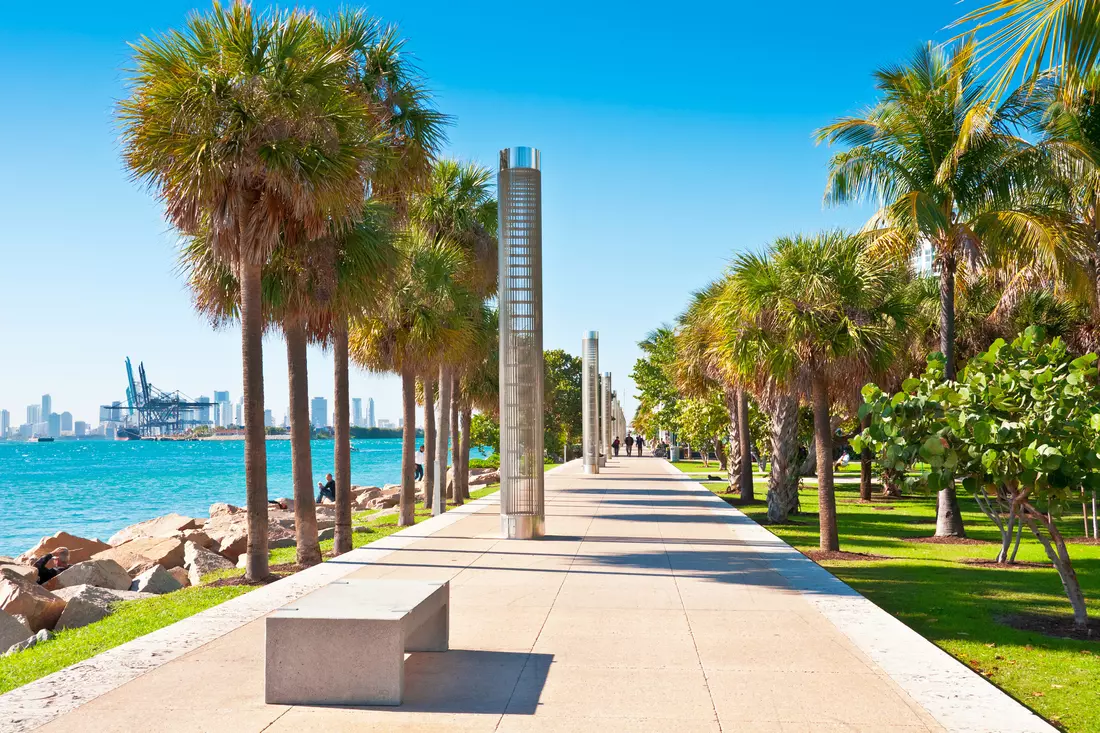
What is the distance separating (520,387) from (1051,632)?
8.79 meters

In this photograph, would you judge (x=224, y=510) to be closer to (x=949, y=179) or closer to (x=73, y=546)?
(x=73, y=546)

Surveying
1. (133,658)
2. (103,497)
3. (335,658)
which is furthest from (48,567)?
(103,497)

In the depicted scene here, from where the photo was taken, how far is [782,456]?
21531 millimetres

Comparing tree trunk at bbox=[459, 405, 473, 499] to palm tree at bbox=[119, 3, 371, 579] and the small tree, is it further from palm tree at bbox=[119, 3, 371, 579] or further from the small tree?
the small tree

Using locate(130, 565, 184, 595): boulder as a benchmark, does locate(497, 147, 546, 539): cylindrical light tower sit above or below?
above

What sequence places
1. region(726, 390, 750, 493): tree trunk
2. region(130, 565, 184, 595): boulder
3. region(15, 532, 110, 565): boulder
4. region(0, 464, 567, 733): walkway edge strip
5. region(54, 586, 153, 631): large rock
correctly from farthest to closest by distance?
1. region(726, 390, 750, 493): tree trunk
2. region(15, 532, 110, 565): boulder
3. region(130, 565, 184, 595): boulder
4. region(54, 586, 153, 631): large rock
5. region(0, 464, 567, 733): walkway edge strip

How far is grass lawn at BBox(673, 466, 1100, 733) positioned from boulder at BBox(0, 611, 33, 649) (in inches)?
370

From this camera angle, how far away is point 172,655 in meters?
7.42

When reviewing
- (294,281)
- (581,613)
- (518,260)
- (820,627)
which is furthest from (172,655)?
(518,260)

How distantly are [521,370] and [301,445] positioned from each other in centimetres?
384

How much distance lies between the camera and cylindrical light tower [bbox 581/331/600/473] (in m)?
40.9

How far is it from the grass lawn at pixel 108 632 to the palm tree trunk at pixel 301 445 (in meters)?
1.18

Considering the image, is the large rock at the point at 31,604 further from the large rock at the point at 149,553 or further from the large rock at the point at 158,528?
the large rock at the point at 158,528

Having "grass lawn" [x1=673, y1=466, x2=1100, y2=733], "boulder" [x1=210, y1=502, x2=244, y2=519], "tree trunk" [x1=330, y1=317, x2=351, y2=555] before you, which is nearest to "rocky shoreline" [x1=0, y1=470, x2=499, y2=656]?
"tree trunk" [x1=330, y1=317, x2=351, y2=555]
